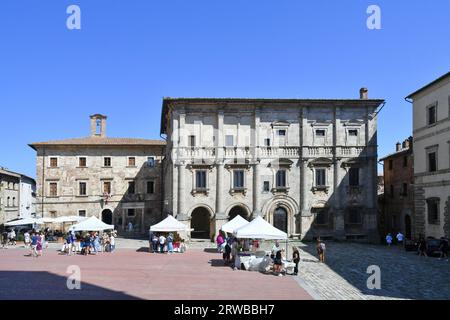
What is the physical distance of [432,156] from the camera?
28875mm

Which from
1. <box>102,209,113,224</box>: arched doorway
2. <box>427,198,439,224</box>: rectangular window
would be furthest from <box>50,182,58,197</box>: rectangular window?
<box>427,198,439,224</box>: rectangular window

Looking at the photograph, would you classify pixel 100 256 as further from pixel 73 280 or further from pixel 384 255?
pixel 384 255

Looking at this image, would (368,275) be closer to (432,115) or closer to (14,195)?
(432,115)

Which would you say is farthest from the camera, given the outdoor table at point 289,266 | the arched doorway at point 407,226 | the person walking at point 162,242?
the arched doorway at point 407,226

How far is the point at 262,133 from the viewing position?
112 feet

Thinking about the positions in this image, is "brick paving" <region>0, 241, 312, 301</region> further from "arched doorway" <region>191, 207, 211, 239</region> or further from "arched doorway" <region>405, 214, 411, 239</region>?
"arched doorway" <region>405, 214, 411, 239</region>

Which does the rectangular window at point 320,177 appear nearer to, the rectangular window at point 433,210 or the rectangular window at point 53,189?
the rectangular window at point 433,210

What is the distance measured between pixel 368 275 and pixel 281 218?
1692cm

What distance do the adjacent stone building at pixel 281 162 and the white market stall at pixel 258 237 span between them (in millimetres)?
12949

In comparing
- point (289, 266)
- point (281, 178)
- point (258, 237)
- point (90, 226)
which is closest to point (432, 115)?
point (281, 178)

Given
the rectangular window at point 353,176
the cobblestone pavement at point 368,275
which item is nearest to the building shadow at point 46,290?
the cobblestone pavement at point 368,275

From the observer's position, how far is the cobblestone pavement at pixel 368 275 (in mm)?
13648
